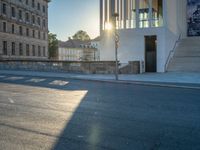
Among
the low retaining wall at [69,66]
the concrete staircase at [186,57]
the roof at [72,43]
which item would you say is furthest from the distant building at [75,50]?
the low retaining wall at [69,66]

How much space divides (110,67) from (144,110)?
17.5m

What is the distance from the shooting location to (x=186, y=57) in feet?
108

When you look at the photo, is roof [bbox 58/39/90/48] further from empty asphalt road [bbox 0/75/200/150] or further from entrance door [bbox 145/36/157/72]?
empty asphalt road [bbox 0/75/200/150]

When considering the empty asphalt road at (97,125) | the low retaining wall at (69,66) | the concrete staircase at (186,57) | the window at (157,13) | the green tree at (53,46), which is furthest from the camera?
the green tree at (53,46)

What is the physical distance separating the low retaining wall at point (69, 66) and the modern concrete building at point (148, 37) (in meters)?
5.40

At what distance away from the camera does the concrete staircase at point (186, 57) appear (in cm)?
3056

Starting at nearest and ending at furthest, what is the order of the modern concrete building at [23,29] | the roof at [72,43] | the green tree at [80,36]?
1. the modern concrete building at [23,29]
2. the roof at [72,43]
3. the green tree at [80,36]

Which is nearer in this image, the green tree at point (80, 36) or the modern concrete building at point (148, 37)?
the modern concrete building at point (148, 37)

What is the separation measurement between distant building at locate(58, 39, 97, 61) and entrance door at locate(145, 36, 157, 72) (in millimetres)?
102351

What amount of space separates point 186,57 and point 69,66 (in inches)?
476

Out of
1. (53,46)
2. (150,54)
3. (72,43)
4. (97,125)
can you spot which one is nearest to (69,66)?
(150,54)

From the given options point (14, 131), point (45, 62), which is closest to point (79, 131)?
point (14, 131)

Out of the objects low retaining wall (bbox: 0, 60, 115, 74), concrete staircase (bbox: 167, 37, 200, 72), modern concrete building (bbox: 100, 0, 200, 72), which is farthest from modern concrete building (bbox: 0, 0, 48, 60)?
concrete staircase (bbox: 167, 37, 200, 72)

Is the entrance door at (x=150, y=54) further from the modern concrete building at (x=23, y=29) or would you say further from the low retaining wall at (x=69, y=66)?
the modern concrete building at (x=23, y=29)
